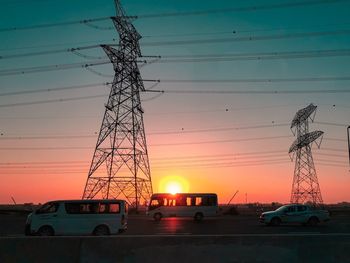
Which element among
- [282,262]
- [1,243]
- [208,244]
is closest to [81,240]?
[1,243]

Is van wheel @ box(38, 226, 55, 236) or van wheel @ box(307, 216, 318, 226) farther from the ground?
van wheel @ box(307, 216, 318, 226)

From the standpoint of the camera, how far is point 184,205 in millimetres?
47562

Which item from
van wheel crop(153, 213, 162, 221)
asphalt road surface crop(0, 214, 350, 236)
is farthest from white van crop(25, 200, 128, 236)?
van wheel crop(153, 213, 162, 221)

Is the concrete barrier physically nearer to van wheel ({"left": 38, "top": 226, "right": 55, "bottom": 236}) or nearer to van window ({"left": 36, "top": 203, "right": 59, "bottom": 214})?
van wheel ({"left": 38, "top": 226, "right": 55, "bottom": 236})

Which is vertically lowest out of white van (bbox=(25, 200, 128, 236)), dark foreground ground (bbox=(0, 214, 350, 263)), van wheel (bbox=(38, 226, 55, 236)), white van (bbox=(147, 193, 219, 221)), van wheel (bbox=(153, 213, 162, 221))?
dark foreground ground (bbox=(0, 214, 350, 263))

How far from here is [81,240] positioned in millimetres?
8617

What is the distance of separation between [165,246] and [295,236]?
2344 millimetres

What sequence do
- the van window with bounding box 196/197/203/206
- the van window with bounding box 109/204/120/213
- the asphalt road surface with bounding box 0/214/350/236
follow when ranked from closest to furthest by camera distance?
the van window with bounding box 109/204/120/213 → the asphalt road surface with bounding box 0/214/350/236 → the van window with bounding box 196/197/203/206

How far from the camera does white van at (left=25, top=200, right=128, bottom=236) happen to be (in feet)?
77.2

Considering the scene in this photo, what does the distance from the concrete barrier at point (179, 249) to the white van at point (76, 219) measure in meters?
15.2

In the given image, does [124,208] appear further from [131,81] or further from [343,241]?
[131,81]

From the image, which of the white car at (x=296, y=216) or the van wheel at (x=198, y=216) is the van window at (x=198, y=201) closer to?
the van wheel at (x=198, y=216)

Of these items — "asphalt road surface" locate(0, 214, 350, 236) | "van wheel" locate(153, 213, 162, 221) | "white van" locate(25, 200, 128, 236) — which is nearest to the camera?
"white van" locate(25, 200, 128, 236)

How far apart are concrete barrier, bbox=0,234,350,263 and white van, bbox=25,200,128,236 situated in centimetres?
1517
